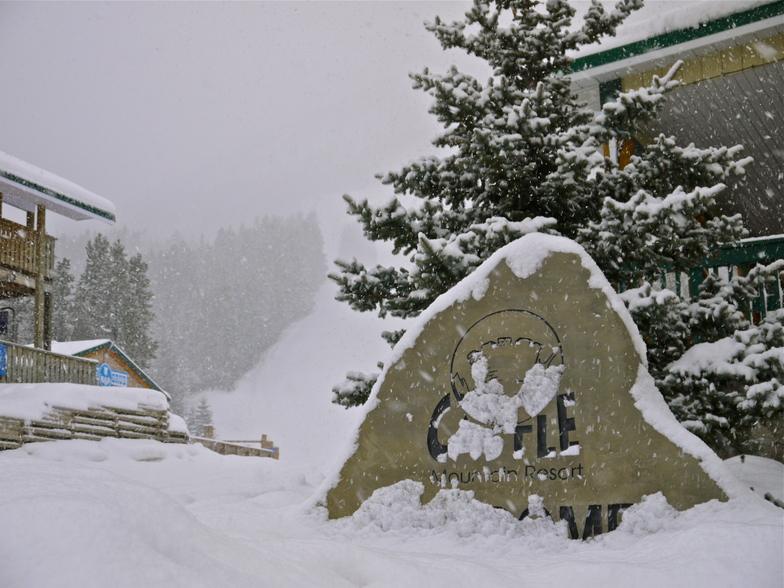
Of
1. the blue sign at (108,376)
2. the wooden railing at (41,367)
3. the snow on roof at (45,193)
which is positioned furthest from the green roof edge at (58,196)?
the blue sign at (108,376)

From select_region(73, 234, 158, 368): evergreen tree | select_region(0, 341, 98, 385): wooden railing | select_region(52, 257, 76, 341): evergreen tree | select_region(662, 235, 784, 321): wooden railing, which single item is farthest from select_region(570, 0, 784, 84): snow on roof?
select_region(52, 257, 76, 341): evergreen tree

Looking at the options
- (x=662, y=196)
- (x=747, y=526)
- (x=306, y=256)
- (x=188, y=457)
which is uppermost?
(x=306, y=256)

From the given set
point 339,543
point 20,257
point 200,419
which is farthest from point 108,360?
point 200,419

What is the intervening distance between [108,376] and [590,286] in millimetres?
19071

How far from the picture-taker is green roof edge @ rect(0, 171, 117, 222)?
14805mm

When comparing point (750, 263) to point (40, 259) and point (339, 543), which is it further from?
point (40, 259)

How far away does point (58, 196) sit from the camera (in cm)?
1596

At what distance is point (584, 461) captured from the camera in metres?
3.73

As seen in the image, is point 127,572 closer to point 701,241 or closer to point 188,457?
point 701,241

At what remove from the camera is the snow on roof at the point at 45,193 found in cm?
1491

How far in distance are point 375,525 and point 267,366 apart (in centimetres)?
8046

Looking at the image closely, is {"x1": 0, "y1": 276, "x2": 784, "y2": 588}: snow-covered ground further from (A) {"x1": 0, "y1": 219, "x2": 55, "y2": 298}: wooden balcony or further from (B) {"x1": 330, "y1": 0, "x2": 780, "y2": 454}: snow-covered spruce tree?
(A) {"x1": 0, "y1": 219, "x2": 55, "y2": 298}: wooden balcony

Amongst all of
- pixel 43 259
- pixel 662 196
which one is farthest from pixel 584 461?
pixel 43 259

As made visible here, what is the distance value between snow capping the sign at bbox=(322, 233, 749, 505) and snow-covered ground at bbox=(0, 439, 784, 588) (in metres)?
0.26
